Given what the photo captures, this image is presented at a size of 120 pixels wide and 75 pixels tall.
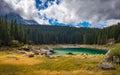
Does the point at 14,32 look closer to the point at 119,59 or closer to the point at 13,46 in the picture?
the point at 13,46

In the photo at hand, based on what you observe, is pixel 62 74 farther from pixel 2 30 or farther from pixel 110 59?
pixel 2 30

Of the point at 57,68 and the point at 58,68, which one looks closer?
the point at 58,68

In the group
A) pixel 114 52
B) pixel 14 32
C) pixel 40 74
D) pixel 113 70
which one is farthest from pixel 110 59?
pixel 14 32

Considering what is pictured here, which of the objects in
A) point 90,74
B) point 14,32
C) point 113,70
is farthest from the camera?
point 14,32

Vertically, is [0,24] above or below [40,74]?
above

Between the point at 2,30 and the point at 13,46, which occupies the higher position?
the point at 2,30

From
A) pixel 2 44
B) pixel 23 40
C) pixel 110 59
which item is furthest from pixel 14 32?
pixel 110 59

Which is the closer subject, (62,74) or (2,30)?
(62,74)

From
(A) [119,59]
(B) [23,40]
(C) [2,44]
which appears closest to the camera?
(A) [119,59]

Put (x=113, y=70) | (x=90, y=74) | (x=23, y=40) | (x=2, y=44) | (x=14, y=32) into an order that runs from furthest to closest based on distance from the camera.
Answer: (x=23, y=40)
(x=14, y=32)
(x=2, y=44)
(x=113, y=70)
(x=90, y=74)

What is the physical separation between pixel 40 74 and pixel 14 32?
117m

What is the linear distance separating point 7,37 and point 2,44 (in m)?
6.03

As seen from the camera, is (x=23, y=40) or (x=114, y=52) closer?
(x=114, y=52)

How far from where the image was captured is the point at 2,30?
127625mm
